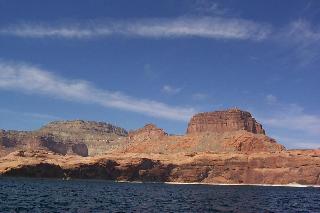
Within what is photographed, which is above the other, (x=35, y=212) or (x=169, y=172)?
(x=169, y=172)

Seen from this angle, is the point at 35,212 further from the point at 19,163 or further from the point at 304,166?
the point at 304,166

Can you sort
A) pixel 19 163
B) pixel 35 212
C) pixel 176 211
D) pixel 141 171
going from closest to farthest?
pixel 35 212 < pixel 176 211 < pixel 19 163 < pixel 141 171

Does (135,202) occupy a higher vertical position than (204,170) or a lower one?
lower

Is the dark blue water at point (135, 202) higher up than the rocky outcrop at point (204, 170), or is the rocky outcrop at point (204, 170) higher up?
the rocky outcrop at point (204, 170)

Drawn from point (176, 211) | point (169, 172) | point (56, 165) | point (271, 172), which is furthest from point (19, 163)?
point (176, 211)

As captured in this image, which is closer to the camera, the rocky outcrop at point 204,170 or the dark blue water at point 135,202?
the dark blue water at point 135,202

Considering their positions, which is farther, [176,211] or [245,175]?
[245,175]

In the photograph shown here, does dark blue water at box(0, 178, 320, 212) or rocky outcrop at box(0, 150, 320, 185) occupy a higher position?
rocky outcrop at box(0, 150, 320, 185)

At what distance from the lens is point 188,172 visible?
650 ft

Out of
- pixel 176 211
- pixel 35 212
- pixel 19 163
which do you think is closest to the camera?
pixel 35 212

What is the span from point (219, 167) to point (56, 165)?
215 ft

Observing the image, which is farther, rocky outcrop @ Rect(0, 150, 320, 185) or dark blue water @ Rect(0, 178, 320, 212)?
rocky outcrop @ Rect(0, 150, 320, 185)

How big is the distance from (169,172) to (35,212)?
511 ft

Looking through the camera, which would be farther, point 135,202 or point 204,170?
point 204,170
